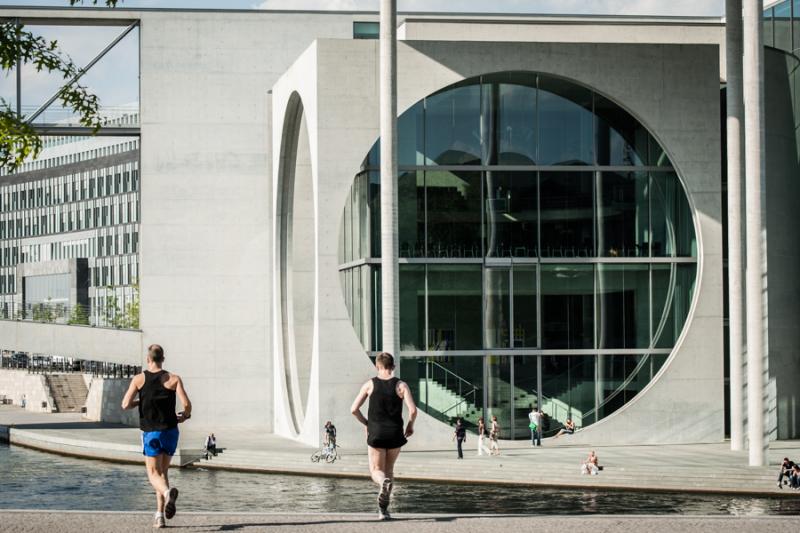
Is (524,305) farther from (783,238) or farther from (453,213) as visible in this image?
(783,238)

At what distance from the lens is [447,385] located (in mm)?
36156

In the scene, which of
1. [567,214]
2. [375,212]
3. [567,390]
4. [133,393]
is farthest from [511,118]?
[133,393]

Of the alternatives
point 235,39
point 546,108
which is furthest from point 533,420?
point 235,39

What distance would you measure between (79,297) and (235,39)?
72.8 meters

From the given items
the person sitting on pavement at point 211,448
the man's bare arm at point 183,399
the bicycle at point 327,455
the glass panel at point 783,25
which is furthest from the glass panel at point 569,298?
the man's bare arm at point 183,399

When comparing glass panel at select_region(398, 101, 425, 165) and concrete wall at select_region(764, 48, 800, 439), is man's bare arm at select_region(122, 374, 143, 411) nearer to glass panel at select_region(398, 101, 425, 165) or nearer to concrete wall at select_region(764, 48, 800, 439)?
glass panel at select_region(398, 101, 425, 165)

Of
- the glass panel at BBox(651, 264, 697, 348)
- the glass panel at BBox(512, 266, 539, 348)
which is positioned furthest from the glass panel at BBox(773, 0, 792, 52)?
the glass panel at BBox(512, 266, 539, 348)

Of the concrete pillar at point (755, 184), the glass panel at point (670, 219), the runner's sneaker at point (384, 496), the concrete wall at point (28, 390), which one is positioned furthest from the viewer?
the concrete wall at point (28, 390)

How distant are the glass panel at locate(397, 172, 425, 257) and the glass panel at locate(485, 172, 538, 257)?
182cm

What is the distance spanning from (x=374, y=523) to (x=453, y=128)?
24403mm

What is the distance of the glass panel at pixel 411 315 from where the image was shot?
35969mm

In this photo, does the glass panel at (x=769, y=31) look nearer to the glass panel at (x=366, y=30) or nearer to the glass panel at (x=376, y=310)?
the glass panel at (x=366, y=30)

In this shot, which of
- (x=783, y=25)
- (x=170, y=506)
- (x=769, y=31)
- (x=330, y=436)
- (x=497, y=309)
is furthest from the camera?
(x=769, y=31)

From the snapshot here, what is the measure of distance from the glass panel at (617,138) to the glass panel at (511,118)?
73.9 inches
